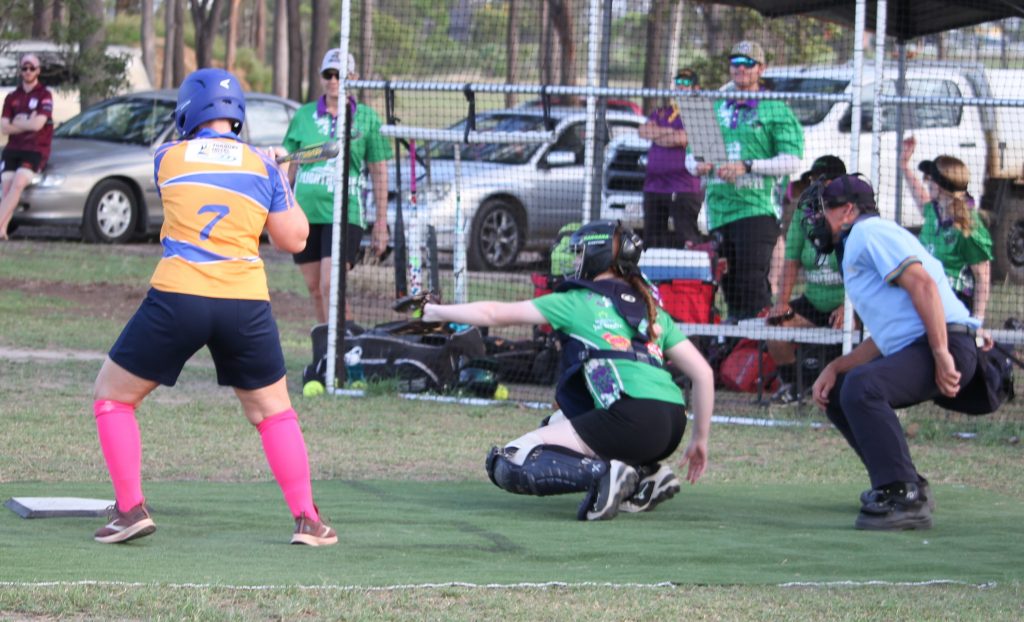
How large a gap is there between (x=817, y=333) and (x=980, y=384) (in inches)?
113

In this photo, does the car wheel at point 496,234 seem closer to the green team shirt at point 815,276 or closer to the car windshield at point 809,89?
the car windshield at point 809,89

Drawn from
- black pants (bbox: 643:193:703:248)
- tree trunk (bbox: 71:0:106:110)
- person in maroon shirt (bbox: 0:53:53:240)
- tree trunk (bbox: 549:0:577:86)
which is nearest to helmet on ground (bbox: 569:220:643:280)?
black pants (bbox: 643:193:703:248)

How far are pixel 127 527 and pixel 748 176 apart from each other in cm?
586

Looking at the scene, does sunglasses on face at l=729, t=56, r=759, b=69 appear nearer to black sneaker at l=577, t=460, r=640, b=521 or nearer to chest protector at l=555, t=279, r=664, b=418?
chest protector at l=555, t=279, r=664, b=418

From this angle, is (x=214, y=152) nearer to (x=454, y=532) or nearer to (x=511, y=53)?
(x=454, y=532)

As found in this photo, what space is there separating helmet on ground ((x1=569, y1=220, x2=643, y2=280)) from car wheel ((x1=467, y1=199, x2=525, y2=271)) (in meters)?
8.97

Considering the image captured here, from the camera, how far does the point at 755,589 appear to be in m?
5.24

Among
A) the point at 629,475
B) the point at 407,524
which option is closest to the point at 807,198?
the point at 629,475

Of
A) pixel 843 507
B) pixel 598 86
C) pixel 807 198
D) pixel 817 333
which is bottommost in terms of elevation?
Result: pixel 843 507

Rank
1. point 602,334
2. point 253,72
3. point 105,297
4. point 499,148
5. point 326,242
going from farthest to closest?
1. point 253,72
2. point 105,297
3. point 499,148
4. point 326,242
5. point 602,334

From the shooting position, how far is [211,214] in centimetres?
551

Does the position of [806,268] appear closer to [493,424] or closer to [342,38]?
[493,424]

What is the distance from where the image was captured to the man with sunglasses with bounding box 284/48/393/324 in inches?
413

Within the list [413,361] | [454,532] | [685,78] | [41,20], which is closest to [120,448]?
[454,532]
